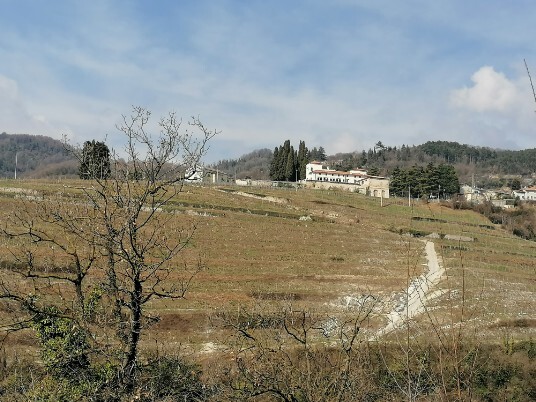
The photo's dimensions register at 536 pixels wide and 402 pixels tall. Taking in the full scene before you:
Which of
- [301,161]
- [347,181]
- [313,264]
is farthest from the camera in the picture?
[347,181]

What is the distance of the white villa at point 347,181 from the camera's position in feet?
370

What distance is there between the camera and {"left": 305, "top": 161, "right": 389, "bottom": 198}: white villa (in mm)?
112625

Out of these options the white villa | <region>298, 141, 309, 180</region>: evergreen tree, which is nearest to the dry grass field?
the white villa

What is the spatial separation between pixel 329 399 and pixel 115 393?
13.9 ft

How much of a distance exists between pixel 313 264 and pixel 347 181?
85857 mm

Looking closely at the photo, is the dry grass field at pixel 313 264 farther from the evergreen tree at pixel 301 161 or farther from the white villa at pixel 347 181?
the evergreen tree at pixel 301 161

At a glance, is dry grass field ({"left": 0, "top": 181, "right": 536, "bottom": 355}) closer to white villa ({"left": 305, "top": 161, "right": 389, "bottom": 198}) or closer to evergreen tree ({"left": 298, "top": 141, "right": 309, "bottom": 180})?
white villa ({"left": 305, "top": 161, "right": 389, "bottom": 198})

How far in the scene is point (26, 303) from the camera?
9.98 metres

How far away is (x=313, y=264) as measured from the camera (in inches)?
1807

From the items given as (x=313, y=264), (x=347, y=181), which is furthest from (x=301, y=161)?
(x=313, y=264)

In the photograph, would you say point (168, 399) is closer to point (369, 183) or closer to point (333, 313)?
point (333, 313)

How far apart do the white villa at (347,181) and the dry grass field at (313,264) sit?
1074 inches

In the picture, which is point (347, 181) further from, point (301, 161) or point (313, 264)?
point (313, 264)

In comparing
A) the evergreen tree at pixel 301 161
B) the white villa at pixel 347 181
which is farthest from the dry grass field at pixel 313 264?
the evergreen tree at pixel 301 161
